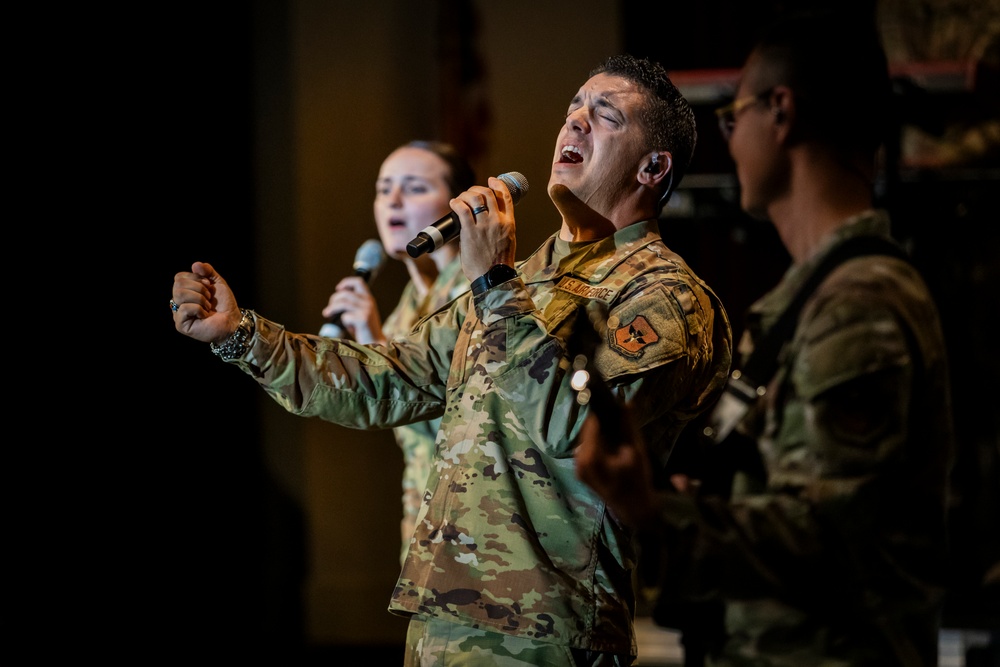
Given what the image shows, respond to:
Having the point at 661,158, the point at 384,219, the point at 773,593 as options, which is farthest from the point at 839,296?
the point at 384,219

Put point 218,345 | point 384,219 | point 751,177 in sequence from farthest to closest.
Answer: point 384,219, point 751,177, point 218,345

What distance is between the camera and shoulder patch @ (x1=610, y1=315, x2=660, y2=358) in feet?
4.79

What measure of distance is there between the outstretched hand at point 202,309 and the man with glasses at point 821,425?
2.16 ft

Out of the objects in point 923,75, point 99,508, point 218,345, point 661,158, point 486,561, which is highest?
point 923,75

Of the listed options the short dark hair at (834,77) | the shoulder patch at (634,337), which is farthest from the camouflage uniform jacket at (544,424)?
the short dark hair at (834,77)

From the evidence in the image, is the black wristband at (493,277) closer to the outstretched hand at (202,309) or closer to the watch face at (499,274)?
the watch face at (499,274)

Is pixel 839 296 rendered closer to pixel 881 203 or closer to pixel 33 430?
pixel 881 203

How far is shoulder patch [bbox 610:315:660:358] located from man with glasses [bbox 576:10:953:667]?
20 cm

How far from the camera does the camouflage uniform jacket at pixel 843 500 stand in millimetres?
1493

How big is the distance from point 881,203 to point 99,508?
8.35 feet

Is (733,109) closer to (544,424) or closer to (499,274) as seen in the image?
(499,274)

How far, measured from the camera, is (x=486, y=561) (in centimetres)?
149

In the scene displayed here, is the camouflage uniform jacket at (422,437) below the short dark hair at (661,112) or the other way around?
below

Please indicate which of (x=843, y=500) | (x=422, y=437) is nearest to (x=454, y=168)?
(x=422, y=437)
